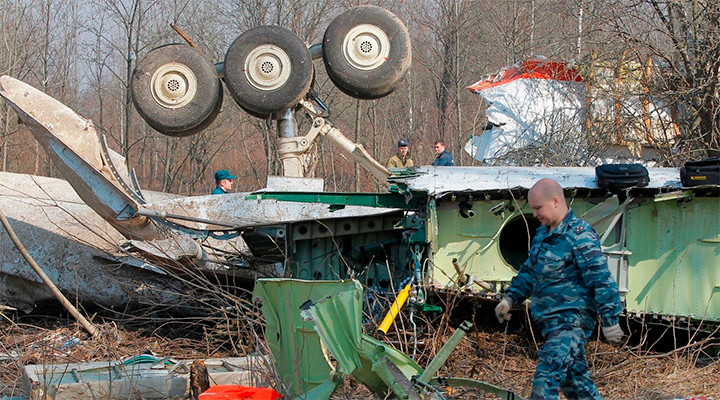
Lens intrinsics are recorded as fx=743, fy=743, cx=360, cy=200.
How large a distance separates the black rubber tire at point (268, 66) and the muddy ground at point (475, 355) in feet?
9.60

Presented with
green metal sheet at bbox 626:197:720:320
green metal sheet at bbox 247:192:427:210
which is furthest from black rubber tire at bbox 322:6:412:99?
green metal sheet at bbox 626:197:720:320

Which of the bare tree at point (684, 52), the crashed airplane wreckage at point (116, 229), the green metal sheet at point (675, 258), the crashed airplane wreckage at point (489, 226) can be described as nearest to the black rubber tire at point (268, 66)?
the crashed airplane wreckage at point (116, 229)

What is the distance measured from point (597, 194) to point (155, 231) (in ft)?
16.3

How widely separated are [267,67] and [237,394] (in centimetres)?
514

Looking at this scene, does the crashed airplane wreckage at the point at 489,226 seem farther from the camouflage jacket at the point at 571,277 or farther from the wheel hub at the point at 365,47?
the camouflage jacket at the point at 571,277

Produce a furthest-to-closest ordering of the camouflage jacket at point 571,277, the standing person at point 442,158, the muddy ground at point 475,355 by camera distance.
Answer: the standing person at point 442,158 < the muddy ground at point 475,355 < the camouflage jacket at point 571,277

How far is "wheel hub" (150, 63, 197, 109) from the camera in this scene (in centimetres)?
890

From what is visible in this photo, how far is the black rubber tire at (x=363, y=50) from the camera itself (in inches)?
356

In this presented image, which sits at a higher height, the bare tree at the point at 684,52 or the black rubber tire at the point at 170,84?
the bare tree at the point at 684,52

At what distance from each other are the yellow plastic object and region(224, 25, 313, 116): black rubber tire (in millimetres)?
3342

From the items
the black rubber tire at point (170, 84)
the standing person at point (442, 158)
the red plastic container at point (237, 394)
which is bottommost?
the red plastic container at point (237, 394)

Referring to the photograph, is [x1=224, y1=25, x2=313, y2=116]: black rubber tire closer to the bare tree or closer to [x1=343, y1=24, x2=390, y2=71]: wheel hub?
[x1=343, y1=24, x2=390, y2=71]: wheel hub

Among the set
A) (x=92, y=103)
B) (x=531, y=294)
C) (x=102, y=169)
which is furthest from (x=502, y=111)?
(x=92, y=103)

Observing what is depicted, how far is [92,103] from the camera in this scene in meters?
33.2
